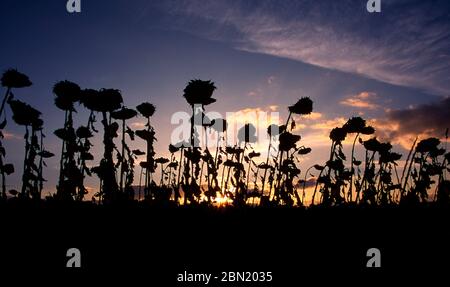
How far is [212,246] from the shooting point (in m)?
5.52

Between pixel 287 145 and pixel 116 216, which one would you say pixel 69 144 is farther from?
pixel 287 145

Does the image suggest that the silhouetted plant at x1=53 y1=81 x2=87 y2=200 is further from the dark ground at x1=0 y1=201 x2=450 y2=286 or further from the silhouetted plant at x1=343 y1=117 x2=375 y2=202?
the silhouetted plant at x1=343 y1=117 x2=375 y2=202

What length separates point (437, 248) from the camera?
19.3 ft

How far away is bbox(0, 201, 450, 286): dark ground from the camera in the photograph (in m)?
4.85

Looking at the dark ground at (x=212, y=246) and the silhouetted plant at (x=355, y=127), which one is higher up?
the silhouetted plant at (x=355, y=127)

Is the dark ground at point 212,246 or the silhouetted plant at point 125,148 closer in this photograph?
the dark ground at point 212,246

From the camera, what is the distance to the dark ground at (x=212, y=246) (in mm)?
4848

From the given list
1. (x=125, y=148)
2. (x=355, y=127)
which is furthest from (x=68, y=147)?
(x=355, y=127)

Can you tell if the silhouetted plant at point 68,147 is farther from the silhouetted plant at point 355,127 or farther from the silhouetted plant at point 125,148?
the silhouetted plant at point 355,127

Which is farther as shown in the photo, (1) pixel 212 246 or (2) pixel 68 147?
(2) pixel 68 147

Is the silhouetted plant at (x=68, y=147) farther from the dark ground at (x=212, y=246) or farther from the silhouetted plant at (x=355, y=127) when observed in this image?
the silhouetted plant at (x=355, y=127)

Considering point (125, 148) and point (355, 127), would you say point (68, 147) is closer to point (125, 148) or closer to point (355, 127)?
point (125, 148)

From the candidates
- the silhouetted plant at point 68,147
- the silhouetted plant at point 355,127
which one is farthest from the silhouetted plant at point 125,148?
the silhouetted plant at point 355,127
